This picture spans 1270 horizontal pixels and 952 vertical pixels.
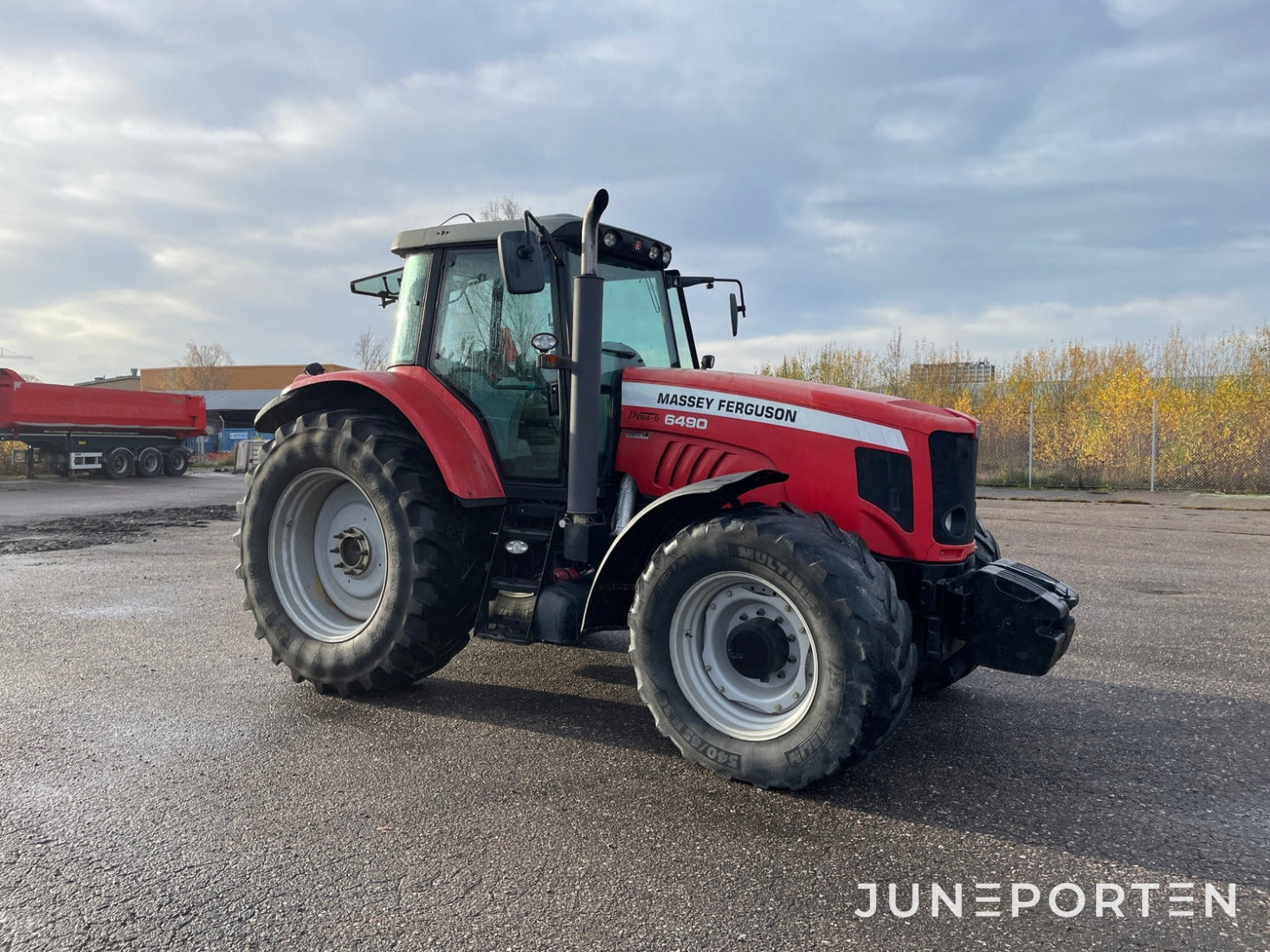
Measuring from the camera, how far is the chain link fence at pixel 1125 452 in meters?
18.1

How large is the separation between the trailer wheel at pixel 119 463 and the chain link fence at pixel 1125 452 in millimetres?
23823

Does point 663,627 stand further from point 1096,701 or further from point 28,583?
point 28,583

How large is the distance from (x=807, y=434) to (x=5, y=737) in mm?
3898

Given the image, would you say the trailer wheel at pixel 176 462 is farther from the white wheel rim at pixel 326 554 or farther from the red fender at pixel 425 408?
the white wheel rim at pixel 326 554

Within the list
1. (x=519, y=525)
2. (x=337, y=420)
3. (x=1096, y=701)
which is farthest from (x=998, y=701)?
(x=337, y=420)

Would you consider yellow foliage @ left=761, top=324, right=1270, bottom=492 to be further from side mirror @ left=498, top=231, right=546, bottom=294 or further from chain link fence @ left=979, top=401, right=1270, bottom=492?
side mirror @ left=498, top=231, right=546, bottom=294

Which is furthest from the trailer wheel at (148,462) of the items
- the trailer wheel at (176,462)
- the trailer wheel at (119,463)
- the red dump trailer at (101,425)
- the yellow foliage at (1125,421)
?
the yellow foliage at (1125,421)

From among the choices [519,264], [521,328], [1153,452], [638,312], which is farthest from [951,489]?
[1153,452]

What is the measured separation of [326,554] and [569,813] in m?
2.53

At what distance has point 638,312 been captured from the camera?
4816mm

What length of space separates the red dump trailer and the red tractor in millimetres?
22111

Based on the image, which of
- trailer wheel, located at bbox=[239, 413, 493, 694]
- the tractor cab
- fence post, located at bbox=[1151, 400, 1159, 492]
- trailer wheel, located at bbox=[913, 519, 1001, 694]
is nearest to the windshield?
the tractor cab

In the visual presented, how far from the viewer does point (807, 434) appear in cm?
375

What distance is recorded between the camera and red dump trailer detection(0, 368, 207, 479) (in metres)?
22.4
